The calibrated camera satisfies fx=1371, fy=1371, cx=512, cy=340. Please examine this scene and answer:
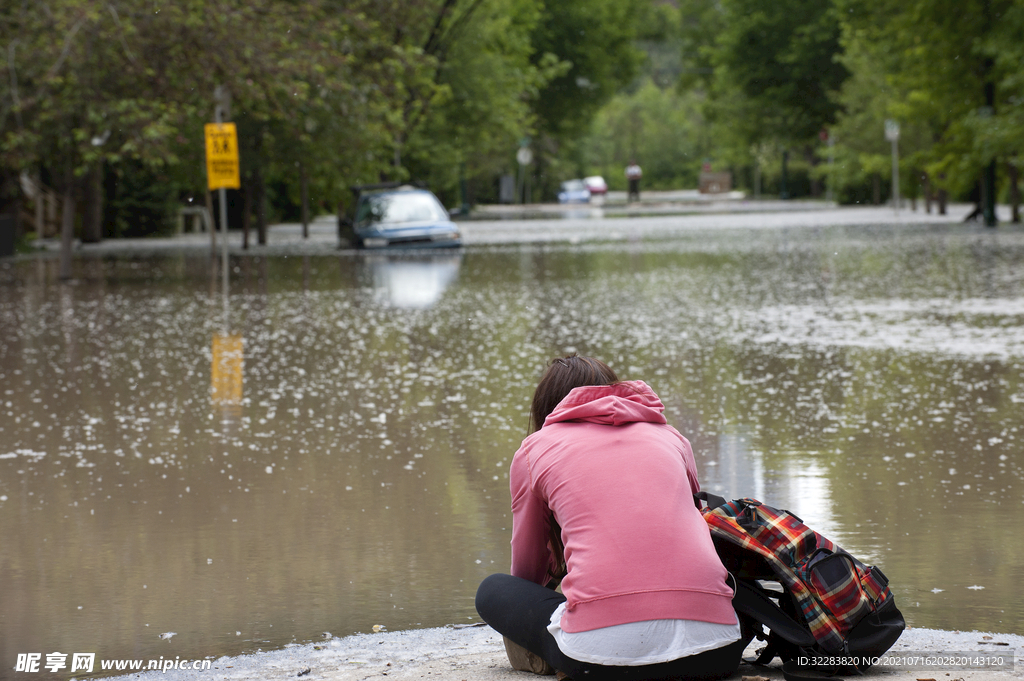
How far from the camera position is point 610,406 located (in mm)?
3428

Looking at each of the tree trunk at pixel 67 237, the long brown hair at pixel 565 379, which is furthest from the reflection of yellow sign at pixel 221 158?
the long brown hair at pixel 565 379

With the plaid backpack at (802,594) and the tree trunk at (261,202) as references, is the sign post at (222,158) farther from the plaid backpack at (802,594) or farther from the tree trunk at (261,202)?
the plaid backpack at (802,594)

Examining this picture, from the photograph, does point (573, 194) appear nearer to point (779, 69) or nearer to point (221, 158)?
point (779, 69)

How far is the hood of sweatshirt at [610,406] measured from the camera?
3.43 metres

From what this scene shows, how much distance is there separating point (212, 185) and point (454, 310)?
22.9ft

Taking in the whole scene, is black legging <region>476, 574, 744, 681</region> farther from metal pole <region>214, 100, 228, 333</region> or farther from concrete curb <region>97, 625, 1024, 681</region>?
metal pole <region>214, 100, 228, 333</region>

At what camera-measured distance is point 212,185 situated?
67.6ft

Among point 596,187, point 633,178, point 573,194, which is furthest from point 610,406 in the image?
point 596,187

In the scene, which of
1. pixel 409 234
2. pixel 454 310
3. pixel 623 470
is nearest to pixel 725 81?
pixel 409 234

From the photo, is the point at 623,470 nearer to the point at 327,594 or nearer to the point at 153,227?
the point at 327,594

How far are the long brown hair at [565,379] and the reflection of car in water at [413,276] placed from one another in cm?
1204

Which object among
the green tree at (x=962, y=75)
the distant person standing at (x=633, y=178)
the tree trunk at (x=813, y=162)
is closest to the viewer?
the green tree at (x=962, y=75)

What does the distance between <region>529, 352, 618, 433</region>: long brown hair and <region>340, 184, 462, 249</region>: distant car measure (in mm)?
23565

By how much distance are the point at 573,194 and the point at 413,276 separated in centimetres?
5341
